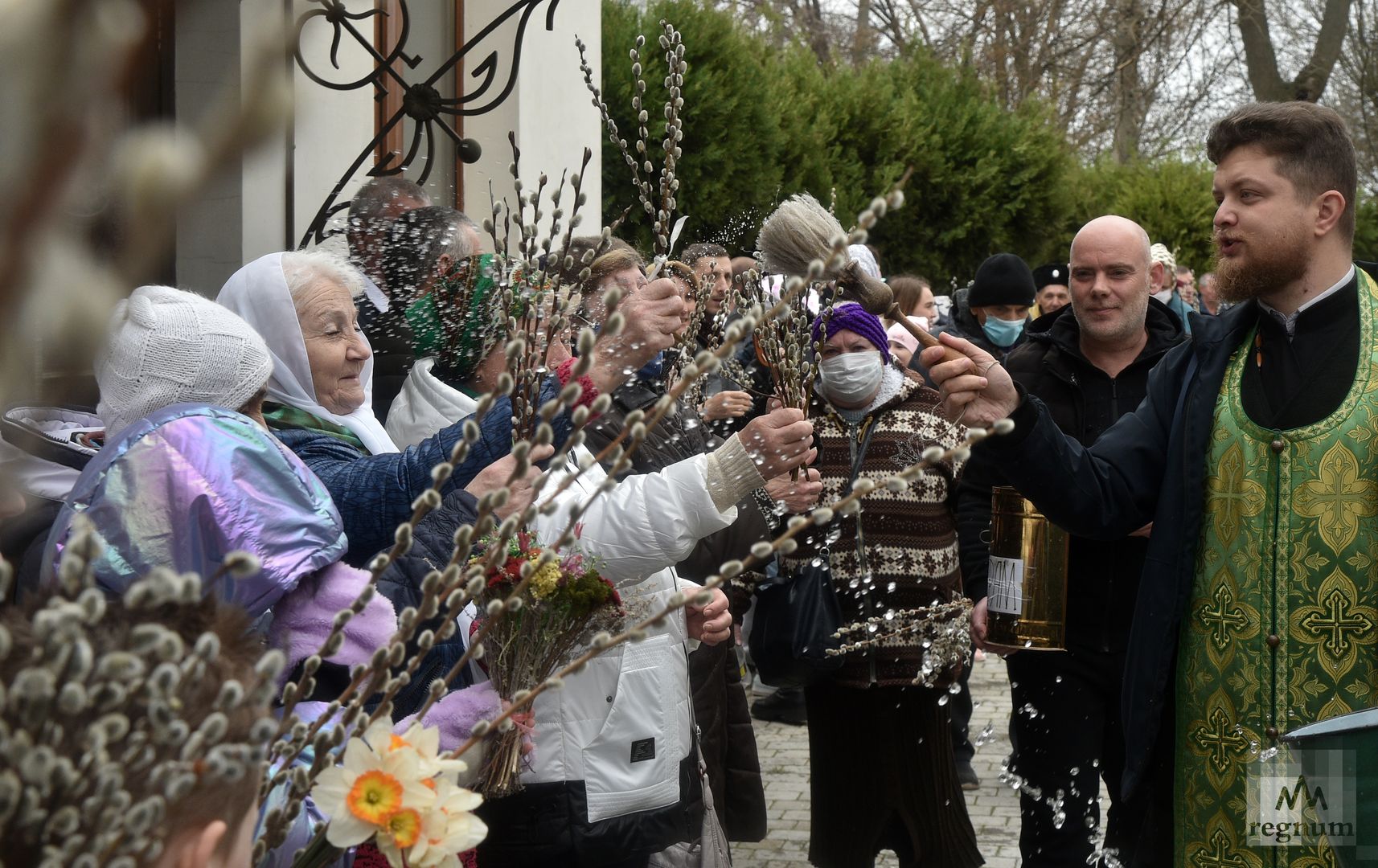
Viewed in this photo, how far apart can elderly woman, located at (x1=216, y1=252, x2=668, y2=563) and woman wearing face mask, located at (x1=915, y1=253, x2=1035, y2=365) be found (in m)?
5.84

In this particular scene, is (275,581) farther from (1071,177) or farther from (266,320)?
(1071,177)

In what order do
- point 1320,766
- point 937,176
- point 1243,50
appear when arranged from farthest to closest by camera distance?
point 1243,50
point 937,176
point 1320,766

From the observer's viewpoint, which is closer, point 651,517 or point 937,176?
point 651,517

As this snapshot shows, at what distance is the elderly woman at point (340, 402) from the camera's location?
2.60m

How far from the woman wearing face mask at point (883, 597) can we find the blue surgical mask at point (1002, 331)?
3.74 meters

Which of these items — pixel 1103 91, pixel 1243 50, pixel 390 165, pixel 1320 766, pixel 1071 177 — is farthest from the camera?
pixel 1103 91

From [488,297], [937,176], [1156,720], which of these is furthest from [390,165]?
[937,176]

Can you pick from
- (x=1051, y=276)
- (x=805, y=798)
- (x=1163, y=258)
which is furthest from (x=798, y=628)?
(x=1051, y=276)

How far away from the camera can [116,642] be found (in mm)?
942

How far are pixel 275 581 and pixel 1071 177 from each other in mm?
20111

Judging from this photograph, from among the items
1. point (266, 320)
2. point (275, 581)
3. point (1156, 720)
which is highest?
point (266, 320)

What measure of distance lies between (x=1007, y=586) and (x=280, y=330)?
6.92ft

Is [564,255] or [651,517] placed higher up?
[564,255]

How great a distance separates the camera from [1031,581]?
3816 mm
